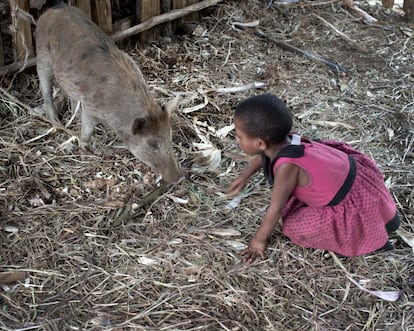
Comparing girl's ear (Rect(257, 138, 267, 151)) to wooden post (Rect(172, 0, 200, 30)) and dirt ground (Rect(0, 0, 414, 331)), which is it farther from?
wooden post (Rect(172, 0, 200, 30))

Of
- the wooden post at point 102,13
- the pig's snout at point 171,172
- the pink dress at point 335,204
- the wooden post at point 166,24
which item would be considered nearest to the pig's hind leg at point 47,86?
the wooden post at point 102,13

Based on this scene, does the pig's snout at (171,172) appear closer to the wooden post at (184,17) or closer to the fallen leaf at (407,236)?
the fallen leaf at (407,236)

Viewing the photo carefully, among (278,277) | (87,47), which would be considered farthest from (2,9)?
(278,277)

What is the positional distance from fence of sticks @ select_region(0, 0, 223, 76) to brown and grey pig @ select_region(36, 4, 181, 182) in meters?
0.29

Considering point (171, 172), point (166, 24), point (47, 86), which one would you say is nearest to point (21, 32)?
point (47, 86)

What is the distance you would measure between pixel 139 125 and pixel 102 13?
6.25ft

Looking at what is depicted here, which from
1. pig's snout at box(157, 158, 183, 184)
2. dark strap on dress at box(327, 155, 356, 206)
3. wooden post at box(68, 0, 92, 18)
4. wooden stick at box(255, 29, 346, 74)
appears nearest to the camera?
dark strap on dress at box(327, 155, 356, 206)

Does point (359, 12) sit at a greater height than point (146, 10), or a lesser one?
lesser

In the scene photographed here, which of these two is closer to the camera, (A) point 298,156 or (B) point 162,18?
(A) point 298,156

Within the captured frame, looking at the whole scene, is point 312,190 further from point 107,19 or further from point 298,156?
point 107,19

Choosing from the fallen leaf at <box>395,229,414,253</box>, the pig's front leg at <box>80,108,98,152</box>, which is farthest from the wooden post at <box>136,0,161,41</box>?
the fallen leaf at <box>395,229,414,253</box>

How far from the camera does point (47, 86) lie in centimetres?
529

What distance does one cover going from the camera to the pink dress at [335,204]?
12.0 ft

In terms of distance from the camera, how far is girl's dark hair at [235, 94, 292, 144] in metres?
3.52
